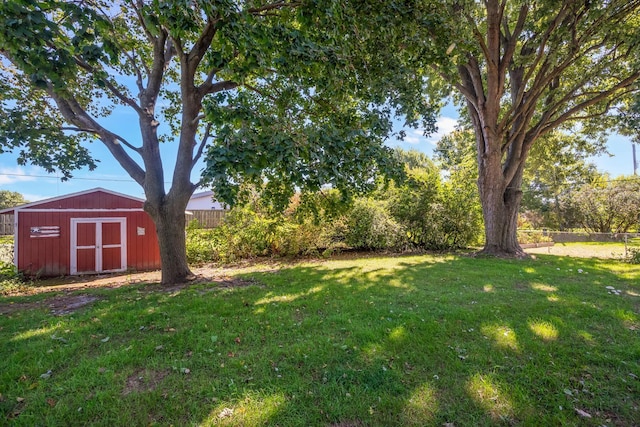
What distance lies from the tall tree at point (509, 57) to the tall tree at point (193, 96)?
1294 millimetres

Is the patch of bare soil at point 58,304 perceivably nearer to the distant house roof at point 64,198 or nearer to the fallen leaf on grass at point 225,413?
the fallen leaf on grass at point 225,413

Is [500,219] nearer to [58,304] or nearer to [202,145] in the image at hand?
[202,145]

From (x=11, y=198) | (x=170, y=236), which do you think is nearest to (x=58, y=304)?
(x=170, y=236)

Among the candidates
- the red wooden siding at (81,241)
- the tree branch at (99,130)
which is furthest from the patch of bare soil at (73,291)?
the tree branch at (99,130)

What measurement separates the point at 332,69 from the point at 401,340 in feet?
13.1

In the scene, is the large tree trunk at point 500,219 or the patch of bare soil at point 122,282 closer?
the patch of bare soil at point 122,282

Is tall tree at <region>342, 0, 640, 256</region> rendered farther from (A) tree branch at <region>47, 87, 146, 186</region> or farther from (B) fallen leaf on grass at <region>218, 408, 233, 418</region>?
(A) tree branch at <region>47, 87, 146, 186</region>

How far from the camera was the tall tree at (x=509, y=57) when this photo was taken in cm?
488

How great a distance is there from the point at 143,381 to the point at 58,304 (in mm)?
3824

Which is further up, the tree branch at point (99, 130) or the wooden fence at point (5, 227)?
the tree branch at point (99, 130)

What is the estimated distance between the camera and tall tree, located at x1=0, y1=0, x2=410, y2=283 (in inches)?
139

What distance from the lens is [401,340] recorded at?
10.1 ft

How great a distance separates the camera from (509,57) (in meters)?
8.39

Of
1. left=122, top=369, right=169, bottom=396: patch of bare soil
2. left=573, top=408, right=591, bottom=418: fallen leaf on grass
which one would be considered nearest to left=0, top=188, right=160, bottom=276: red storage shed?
left=122, top=369, right=169, bottom=396: patch of bare soil
